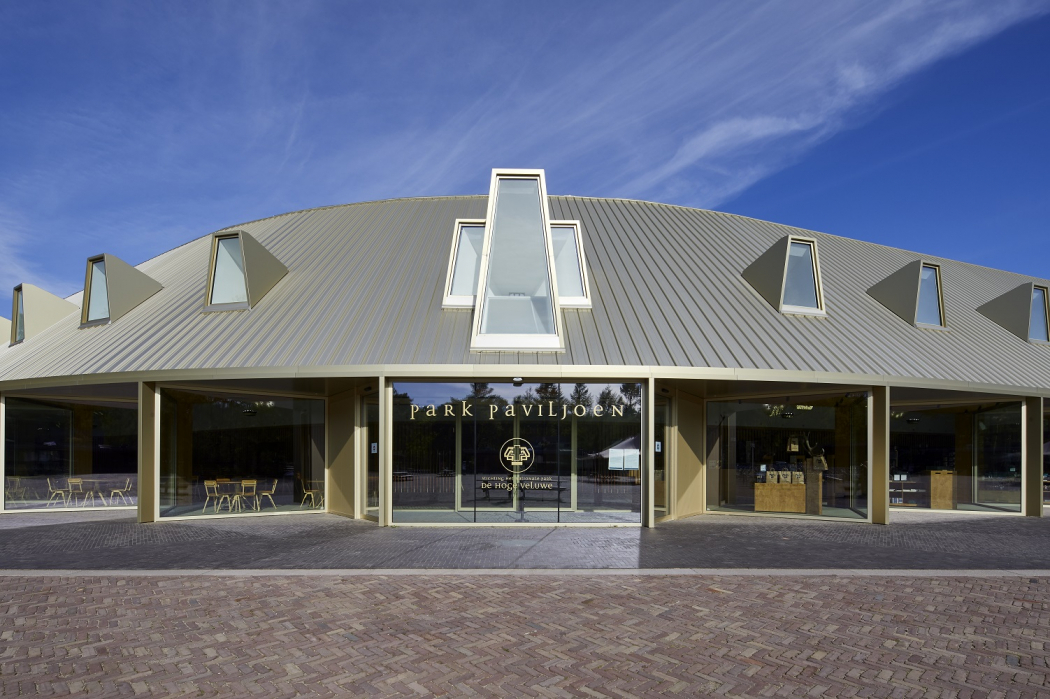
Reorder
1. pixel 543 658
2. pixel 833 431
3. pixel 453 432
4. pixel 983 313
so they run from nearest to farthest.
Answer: pixel 543 658, pixel 453 432, pixel 833 431, pixel 983 313

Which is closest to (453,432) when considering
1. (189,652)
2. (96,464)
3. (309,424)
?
(309,424)

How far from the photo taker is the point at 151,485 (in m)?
15.3

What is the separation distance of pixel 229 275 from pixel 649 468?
12253mm

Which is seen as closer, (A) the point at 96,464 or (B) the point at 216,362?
(B) the point at 216,362

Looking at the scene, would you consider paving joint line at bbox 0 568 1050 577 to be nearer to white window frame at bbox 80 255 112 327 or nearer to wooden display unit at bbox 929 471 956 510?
wooden display unit at bbox 929 471 956 510

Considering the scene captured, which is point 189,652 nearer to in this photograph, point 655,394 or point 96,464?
point 655,394

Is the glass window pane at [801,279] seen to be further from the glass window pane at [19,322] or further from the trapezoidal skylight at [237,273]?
the glass window pane at [19,322]

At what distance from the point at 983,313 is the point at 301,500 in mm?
22622

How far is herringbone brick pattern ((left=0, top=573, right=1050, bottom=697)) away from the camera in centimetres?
583

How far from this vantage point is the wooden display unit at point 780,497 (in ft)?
54.3

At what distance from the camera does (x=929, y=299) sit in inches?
783

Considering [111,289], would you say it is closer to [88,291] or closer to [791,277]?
[88,291]

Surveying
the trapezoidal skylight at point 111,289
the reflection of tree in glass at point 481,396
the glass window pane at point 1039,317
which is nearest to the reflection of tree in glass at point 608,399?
the reflection of tree in glass at point 481,396

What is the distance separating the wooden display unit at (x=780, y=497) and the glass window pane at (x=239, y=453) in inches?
442
